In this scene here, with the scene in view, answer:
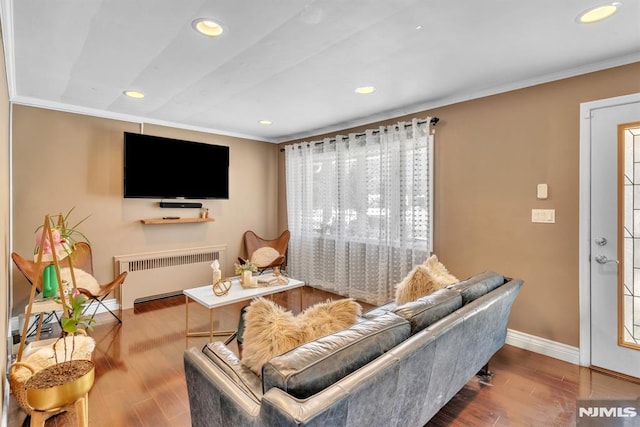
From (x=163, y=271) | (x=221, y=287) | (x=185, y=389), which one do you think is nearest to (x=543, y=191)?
(x=221, y=287)

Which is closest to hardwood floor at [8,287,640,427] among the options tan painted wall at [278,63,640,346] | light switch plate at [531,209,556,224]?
tan painted wall at [278,63,640,346]

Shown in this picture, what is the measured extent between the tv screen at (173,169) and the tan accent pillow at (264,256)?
97 cm

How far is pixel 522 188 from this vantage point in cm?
281

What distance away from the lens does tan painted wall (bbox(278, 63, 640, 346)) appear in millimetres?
2559

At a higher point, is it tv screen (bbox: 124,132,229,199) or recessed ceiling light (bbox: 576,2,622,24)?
recessed ceiling light (bbox: 576,2,622,24)

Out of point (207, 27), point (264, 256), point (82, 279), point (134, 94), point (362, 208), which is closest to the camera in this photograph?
point (207, 27)

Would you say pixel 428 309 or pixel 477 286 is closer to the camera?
pixel 428 309

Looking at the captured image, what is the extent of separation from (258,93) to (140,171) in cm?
189

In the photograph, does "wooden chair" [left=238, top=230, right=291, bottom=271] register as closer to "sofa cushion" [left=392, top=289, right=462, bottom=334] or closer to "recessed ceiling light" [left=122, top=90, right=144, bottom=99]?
"recessed ceiling light" [left=122, top=90, right=144, bottom=99]

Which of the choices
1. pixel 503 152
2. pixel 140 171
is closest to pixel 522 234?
pixel 503 152

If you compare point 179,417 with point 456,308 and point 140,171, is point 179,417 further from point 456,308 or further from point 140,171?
point 140,171

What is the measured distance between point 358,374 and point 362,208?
3.04 metres

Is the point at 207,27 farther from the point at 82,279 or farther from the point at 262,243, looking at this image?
the point at 262,243

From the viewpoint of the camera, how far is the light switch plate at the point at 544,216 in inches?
104
